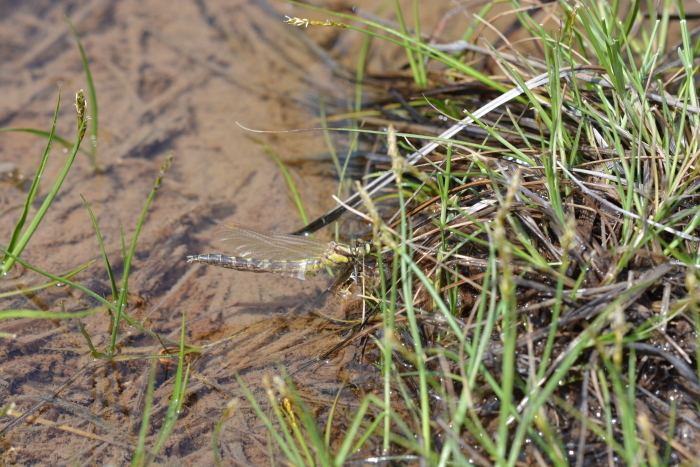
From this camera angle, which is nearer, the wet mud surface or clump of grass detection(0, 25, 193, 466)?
clump of grass detection(0, 25, 193, 466)

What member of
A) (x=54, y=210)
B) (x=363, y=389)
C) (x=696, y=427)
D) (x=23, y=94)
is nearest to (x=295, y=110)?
(x=54, y=210)

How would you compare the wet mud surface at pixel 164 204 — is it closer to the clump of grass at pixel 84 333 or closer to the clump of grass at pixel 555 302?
the clump of grass at pixel 84 333

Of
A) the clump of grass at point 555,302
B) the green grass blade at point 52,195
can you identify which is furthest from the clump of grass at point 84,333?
the clump of grass at point 555,302

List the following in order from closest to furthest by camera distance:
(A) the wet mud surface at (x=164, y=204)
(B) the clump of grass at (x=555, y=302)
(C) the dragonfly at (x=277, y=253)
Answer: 1. (B) the clump of grass at (x=555, y=302)
2. (A) the wet mud surface at (x=164, y=204)
3. (C) the dragonfly at (x=277, y=253)

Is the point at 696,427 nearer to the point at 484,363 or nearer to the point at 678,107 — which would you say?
the point at 484,363

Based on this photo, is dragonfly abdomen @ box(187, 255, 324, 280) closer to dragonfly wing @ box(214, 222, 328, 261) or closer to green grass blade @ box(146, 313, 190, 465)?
dragonfly wing @ box(214, 222, 328, 261)

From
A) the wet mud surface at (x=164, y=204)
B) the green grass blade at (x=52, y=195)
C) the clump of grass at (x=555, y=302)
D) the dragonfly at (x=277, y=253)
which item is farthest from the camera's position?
the dragonfly at (x=277, y=253)

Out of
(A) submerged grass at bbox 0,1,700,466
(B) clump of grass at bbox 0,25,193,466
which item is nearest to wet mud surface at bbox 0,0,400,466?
(B) clump of grass at bbox 0,25,193,466

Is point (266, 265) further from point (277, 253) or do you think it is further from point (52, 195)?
point (52, 195)
